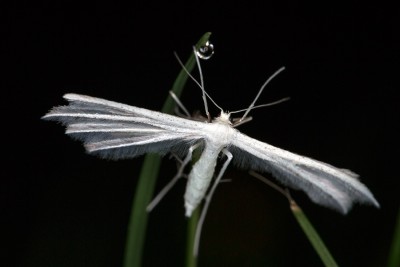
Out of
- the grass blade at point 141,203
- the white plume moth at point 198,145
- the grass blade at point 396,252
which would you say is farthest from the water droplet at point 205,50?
the grass blade at point 396,252

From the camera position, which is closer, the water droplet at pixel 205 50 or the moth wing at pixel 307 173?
the water droplet at pixel 205 50

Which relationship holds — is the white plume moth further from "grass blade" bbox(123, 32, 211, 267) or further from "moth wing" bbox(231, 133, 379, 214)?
"grass blade" bbox(123, 32, 211, 267)

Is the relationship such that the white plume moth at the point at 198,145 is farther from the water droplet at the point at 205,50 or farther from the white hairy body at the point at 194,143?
the water droplet at the point at 205,50

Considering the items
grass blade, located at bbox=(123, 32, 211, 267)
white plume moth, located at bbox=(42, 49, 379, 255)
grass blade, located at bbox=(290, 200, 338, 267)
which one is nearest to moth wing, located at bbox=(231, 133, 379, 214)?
white plume moth, located at bbox=(42, 49, 379, 255)

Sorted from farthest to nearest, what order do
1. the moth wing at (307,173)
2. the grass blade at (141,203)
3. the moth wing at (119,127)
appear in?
the moth wing at (307,173) < the moth wing at (119,127) < the grass blade at (141,203)

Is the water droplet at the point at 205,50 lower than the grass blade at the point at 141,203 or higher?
higher

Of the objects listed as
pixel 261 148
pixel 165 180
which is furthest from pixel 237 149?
pixel 165 180

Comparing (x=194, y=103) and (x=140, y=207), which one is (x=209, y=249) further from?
(x=140, y=207)

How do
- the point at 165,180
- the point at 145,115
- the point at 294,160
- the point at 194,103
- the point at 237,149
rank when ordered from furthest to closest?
the point at 165,180 → the point at 194,103 → the point at 237,149 → the point at 294,160 → the point at 145,115
